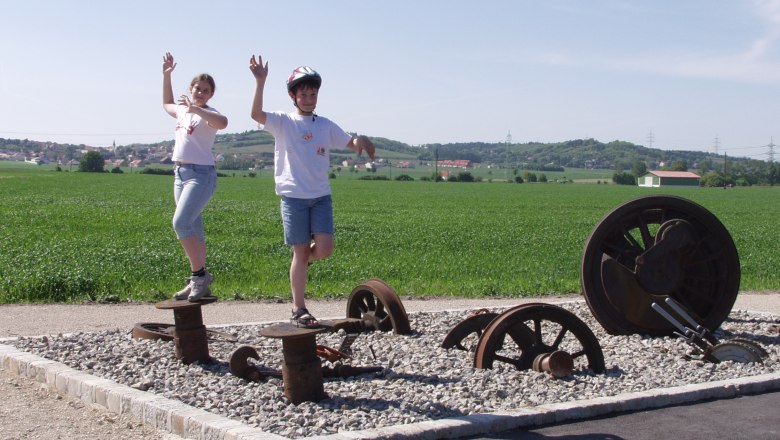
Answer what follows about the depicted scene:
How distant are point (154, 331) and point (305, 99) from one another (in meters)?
2.46

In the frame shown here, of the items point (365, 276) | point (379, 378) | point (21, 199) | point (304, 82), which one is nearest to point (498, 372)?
point (379, 378)

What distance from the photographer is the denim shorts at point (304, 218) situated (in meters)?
7.08

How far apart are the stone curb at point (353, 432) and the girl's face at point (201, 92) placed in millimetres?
2279

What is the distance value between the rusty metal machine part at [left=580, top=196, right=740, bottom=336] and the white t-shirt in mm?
3486

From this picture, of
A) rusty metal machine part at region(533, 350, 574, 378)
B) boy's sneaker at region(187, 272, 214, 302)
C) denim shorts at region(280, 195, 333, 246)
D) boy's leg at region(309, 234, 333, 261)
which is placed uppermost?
denim shorts at region(280, 195, 333, 246)

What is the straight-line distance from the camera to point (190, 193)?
7.30m

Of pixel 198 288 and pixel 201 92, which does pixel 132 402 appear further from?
pixel 201 92

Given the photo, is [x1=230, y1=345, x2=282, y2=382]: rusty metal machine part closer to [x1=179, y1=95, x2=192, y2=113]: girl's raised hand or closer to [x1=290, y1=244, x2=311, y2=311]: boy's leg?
[x1=290, y1=244, x2=311, y2=311]: boy's leg

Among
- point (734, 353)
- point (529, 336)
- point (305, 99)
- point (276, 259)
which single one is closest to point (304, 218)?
point (305, 99)

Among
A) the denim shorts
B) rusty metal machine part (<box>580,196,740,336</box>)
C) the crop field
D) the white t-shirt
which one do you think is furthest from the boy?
the crop field

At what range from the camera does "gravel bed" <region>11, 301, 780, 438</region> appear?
18.6 feet

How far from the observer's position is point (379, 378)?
6.72 meters

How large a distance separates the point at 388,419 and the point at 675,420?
6.28 ft

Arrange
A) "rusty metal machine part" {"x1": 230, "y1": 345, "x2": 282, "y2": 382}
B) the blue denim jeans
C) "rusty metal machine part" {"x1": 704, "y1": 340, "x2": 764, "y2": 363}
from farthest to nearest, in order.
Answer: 1. "rusty metal machine part" {"x1": 704, "y1": 340, "x2": 764, "y2": 363}
2. the blue denim jeans
3. "rusty metal machine part" {"x1": 230, "y1": 345, "x2": 282, "y2": 382}
